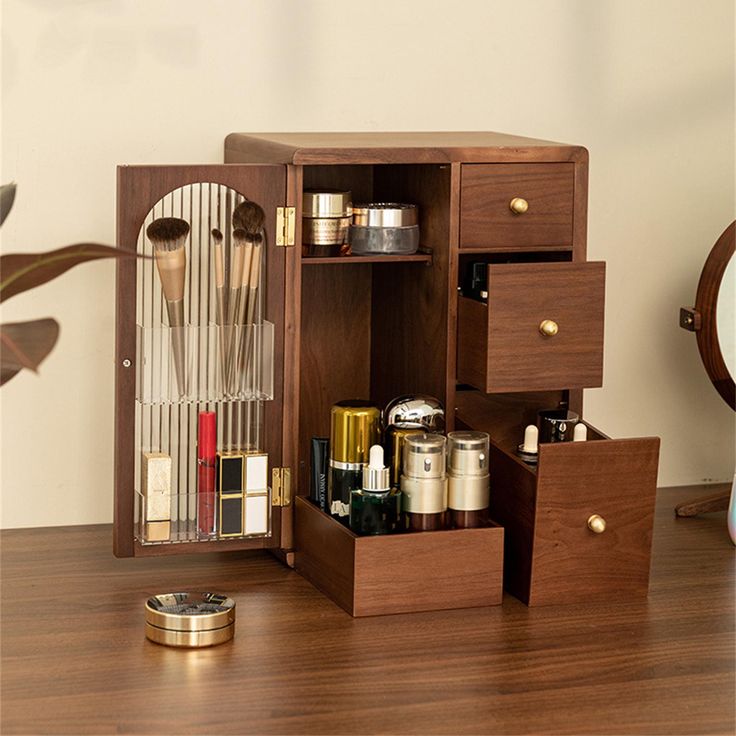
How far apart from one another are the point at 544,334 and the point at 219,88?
2.43 feet

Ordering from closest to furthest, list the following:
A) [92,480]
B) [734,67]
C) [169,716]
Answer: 1. [169,716]
2. [92,480]
3. [734,67]

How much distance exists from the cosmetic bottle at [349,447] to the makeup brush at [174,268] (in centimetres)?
25

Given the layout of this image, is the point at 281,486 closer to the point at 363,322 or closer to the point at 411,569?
the point at 411,569

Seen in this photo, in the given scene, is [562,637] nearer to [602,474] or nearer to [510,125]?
[602,474]

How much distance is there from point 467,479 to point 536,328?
9.9 inches

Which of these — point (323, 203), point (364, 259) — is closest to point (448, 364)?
point (364, 259)

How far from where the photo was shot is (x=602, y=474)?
2.01 meters

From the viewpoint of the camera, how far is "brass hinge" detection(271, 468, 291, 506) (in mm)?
2137

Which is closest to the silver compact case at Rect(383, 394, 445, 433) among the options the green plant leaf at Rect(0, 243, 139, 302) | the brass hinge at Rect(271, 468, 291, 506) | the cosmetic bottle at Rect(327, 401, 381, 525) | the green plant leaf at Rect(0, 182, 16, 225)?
the cosmetic bottle at Rect(327, 401, 381, 525)

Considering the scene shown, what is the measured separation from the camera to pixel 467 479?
2010mm

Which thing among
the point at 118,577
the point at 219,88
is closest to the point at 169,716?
the point at 118,577

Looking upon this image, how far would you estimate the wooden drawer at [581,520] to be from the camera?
1.99 metres

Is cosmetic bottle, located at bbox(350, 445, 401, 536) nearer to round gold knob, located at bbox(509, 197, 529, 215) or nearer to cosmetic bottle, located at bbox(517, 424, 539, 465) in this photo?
cosmetic bottle, located at bbox(517, 424, 539, 465)

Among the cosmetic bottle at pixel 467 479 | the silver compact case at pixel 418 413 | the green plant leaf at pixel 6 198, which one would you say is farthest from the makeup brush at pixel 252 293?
the green plant leaf at pixel 6 198
